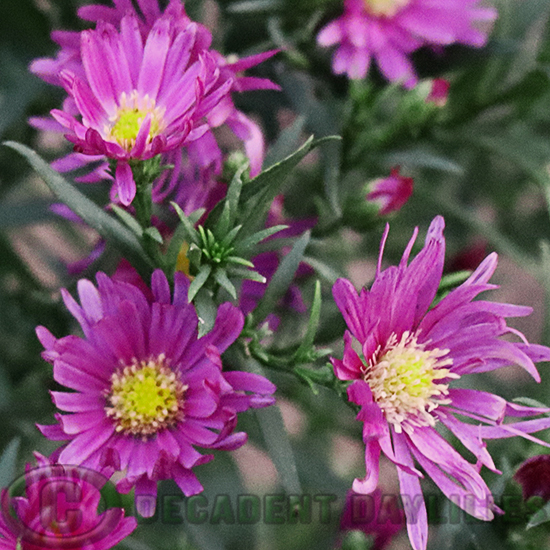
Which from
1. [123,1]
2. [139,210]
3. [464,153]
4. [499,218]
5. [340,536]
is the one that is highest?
[123,1]

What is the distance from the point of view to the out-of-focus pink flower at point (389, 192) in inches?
25.5

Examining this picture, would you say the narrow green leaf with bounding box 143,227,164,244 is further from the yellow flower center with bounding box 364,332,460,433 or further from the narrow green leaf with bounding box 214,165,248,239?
the yellow flower center with bounding box 364,332,460,433

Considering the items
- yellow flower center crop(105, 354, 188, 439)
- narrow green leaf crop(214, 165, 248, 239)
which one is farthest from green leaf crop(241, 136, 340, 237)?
yellow flower center crop(105, 354, 188, 439)

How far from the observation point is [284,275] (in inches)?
20.4

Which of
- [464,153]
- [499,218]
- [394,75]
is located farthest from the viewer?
[499,218]

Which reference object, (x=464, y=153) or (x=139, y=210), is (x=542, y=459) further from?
Result: (x=464, y=153)

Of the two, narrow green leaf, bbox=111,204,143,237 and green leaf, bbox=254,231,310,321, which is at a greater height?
narrow green leaf, bbox=111,204,143,237

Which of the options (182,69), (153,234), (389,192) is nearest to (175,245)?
(153,234)

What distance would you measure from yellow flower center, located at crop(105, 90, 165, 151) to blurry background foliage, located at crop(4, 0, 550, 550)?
0.35ft

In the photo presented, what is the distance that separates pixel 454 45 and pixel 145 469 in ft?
1.82

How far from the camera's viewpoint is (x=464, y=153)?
101 cm

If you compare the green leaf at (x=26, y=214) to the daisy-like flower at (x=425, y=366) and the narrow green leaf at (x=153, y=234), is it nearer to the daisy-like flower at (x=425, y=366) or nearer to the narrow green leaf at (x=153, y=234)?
the narrow green leaf at (x=153, y=234)

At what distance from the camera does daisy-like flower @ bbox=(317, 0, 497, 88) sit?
673 mm

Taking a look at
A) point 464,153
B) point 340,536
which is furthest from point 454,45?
point 340,536
